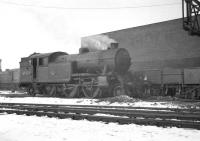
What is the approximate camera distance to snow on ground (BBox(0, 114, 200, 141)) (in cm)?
550

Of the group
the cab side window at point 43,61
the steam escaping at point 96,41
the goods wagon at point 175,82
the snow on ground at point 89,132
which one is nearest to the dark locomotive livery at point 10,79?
the steam escaping at point 96,41

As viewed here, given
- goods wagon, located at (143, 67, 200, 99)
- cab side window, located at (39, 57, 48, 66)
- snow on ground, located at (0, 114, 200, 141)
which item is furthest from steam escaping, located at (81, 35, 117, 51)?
snow on ground, located at (0, 114, 200, 141)

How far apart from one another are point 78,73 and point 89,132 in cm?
1338

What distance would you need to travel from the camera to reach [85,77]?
60.6 ft

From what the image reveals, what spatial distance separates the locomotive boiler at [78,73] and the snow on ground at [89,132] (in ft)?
32.8

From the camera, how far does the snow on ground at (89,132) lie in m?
5.50

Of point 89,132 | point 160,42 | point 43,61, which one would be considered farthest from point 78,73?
point 89,132

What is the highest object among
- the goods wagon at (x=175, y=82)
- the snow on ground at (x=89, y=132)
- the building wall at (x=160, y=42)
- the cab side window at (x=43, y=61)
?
the building wall at (x=160, y=42)

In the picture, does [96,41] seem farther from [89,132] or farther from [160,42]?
[89,132]

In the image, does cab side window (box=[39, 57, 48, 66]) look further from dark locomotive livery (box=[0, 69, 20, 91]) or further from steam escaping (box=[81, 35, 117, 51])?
dark locomotive livery (box=[0, 69, 20, 91])

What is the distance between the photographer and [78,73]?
19375mm

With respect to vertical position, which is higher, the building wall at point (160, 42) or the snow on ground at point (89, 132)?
the building wall at point (160, 42)

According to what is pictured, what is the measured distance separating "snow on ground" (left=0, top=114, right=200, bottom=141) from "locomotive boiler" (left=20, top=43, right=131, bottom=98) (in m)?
10.00

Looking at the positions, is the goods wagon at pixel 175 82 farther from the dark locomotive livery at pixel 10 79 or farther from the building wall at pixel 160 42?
the dark locomotive livery at pixel 10 79
